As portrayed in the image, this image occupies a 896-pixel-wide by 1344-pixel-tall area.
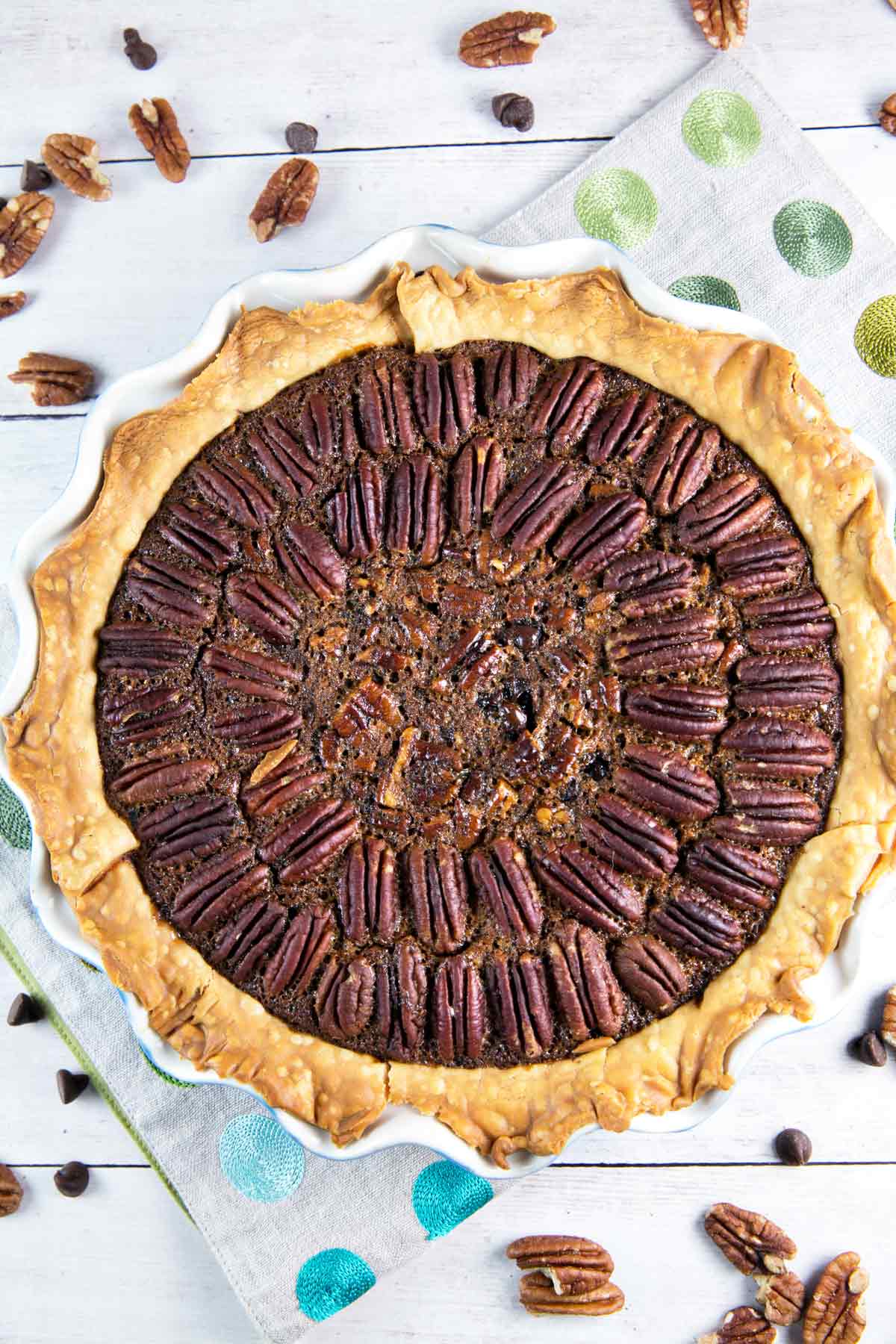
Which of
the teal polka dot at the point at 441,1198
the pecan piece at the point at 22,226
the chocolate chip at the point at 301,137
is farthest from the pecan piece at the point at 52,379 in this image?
the teal polka dot at the point at 441,1198

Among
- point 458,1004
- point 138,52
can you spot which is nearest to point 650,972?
point 458,1004

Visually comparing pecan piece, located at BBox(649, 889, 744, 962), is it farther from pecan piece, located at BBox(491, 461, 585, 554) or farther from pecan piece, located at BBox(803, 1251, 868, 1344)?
pecan piece, located at BBox(803, 1251, 868, 1344)

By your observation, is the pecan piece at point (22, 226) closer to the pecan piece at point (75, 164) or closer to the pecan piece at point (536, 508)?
the pecan piece at point (75, 164)

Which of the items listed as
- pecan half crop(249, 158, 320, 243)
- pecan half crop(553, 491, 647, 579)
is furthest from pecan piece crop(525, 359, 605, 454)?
pecan half crop(249, 158, 320, 243)

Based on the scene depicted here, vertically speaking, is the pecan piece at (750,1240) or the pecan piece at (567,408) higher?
the pecan piece at (567,408)

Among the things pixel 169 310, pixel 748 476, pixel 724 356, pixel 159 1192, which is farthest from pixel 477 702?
pixel 159 1192

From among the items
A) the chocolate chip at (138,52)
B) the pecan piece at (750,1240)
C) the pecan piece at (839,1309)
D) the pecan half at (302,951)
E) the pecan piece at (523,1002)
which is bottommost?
the pecan piece at (839,1309)

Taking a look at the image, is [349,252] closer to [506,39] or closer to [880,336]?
[506,39]
